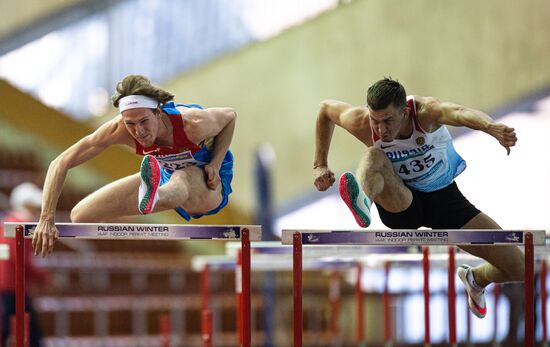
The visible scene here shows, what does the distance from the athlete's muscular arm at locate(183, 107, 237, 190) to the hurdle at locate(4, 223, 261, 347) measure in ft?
1.78

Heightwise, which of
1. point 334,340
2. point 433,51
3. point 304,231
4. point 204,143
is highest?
point 433,51

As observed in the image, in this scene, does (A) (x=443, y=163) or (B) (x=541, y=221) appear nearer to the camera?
(A) (x=443, y=163)

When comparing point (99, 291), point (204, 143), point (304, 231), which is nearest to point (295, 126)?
point (99, 291)

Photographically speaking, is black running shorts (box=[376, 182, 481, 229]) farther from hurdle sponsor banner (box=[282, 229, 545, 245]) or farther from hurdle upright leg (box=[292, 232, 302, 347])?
hurdle upright leg (box=[292, 232, 302, 347])

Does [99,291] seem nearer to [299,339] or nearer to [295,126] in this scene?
[295,126]

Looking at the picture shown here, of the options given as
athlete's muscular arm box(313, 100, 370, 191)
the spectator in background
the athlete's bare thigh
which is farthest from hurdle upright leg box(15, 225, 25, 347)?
the spectator in background

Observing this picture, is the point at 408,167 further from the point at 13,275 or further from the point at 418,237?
the point at 13,275

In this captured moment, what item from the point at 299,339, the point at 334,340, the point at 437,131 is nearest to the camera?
the point at 299,339

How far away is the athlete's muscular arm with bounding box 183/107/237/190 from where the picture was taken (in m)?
5.17

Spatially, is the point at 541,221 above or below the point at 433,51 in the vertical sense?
below

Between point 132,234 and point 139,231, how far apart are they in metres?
0.03

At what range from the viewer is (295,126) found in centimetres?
1144

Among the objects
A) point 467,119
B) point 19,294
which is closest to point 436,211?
point 467,119

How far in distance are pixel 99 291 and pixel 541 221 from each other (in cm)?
448
